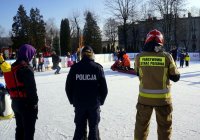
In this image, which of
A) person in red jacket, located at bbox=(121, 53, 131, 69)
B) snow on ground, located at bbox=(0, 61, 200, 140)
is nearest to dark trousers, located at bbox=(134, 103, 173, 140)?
snow on ground, located at bbox=(0, 61, 200, 140)

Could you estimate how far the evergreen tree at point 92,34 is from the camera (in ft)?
194

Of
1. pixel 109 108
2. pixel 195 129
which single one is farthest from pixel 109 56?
pixel 195 129

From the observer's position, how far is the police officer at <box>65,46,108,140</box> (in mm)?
4262

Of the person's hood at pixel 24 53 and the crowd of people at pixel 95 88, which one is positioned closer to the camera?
the crowd of people at pixel 95 88

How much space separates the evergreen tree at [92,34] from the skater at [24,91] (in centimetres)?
5421

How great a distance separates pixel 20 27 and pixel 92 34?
14300 millimetres

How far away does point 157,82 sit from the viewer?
13.7ft

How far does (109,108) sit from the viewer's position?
26.3 ft

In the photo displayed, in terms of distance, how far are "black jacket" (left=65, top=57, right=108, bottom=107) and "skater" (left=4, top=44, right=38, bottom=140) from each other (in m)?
0.55

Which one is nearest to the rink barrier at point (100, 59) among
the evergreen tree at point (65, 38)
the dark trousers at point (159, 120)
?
the dark trousers at point (159, 120)

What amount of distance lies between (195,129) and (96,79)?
98.9 inches

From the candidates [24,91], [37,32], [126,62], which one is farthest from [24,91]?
[37,32]

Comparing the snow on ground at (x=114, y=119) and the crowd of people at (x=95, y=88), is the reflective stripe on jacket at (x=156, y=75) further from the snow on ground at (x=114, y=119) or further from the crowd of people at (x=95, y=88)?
the snow on ground at (x=114, y=119)

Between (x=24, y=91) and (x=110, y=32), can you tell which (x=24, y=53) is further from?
(x=110, y=32)
